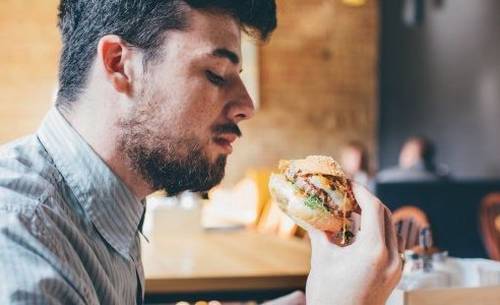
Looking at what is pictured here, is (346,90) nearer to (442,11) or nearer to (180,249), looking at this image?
(442,11)

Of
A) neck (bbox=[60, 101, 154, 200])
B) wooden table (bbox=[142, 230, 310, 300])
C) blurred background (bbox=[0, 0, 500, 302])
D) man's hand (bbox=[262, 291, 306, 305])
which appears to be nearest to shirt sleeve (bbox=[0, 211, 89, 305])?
neck (bbox=[60, 101, 154, 200])

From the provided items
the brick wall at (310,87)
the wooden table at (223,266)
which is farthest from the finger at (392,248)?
the brick wall at (310,87)

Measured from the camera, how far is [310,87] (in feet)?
22.6

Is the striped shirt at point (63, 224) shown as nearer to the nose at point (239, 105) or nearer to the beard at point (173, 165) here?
the beard at point (173, 165)

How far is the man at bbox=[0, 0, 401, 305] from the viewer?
96 cm

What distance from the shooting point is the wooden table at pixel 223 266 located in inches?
81.8

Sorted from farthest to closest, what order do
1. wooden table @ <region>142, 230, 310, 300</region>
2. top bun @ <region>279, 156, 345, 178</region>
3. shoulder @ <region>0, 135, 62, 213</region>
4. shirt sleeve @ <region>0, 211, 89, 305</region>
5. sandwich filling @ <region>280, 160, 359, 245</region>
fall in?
wooden table @ <region>142, 230, 310, 300</region>, top bun @ <region>279, 156, 345, 178</region>, sandwich filling @ <region>280, 160, 359, 245</region>, shoulder @ <region>0, 135, 62, 213</region>, shirt sleeve @ <region>0, 211, 89, 305</region>

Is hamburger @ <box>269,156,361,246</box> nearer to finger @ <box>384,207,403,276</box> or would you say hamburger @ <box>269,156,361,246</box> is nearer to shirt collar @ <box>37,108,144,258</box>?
finger @ <box>384,207,403,276</box>

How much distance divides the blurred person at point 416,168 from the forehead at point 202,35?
3.88 meters

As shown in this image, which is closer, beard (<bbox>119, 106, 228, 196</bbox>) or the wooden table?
beard (<bbox>119, 106, 228, 196</bbox>)

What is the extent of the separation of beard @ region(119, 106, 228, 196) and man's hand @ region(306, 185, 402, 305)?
0.92ft

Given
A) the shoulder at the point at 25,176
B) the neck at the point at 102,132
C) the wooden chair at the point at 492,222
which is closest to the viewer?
the shoulder at the point at 25,176

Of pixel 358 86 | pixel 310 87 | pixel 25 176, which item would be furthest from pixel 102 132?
pixel 358 86

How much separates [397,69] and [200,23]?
253 inches
